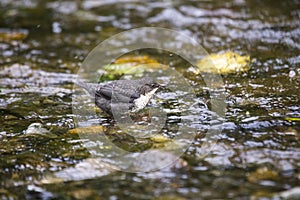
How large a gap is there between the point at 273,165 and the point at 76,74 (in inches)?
160

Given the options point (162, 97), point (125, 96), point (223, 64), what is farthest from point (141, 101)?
point (223, 64)

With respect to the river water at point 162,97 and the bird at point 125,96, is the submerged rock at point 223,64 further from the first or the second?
the bird at point 125,96

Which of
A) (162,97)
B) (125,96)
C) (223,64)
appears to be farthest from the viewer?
(223,64)

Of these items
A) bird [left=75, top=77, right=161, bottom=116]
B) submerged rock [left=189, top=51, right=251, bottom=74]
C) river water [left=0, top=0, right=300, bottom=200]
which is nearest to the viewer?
river water [left=0, top=0, right=300, bottom=200]

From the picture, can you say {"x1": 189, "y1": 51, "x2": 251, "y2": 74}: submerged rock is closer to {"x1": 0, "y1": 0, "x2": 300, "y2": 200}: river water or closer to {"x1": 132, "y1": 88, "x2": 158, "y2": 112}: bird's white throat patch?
{"x1": 0, "y1": 0, "x2": 300, "y2": 200}: river water

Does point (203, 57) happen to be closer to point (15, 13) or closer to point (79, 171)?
point (79, 171)

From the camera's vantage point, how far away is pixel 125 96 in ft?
18.2

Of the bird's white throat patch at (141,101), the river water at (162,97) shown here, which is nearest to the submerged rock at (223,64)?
the river water at (162,97)

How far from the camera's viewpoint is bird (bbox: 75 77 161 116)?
18.2ft

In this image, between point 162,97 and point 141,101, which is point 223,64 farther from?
point 141,101

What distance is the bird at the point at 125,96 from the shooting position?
555 centimetres

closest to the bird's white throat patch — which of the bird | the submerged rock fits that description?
the bird

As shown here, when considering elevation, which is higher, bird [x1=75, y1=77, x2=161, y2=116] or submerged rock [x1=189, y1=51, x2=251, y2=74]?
submerged rock [x1=189, y1=51, x2=251, y2=74]

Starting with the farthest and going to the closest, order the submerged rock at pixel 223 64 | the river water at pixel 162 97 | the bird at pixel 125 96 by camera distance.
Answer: the submerged rock at pixel 223 64 → the bird at pixel 125 96 → the river water at pixel 162 97
